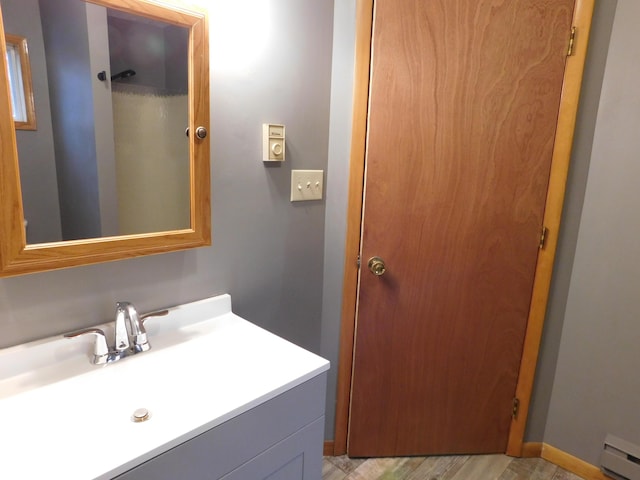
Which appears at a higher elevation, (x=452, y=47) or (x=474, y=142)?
(x=452, y=47)

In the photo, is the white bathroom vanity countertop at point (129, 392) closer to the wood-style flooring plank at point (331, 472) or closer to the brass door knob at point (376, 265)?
the brass door knob at point (376, 265)

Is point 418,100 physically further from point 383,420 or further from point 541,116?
point 383,420

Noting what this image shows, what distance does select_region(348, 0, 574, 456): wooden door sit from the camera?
142 centimetres

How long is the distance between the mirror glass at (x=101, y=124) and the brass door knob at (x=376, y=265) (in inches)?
28.5

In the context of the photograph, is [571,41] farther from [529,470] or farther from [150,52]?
[529,470]

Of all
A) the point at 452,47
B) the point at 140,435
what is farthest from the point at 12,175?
the point at 452,47

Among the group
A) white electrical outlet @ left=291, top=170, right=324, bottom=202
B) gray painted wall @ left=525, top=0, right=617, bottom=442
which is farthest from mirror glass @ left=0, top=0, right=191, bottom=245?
gray painted wall @ left=525, top=0, right=617, bottom=442

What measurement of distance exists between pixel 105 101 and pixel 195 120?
0.21 meters

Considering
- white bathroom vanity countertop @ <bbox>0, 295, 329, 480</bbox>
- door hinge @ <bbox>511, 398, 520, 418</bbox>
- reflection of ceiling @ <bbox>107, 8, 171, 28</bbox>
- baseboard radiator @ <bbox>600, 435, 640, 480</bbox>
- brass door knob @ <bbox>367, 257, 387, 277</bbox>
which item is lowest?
baseboard radiator @ <bbox>600, 435, 640, 480</bbox>

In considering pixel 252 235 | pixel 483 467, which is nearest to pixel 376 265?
pixel 252 235

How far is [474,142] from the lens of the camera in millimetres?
1499

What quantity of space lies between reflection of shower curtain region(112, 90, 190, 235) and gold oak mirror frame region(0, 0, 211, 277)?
2 cm

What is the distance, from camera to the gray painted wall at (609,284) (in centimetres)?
146

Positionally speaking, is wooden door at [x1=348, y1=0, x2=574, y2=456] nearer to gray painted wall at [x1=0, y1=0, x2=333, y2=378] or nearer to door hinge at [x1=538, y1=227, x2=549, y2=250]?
door hinge at [x1=538, y1=227, x2=549, y2=250]
